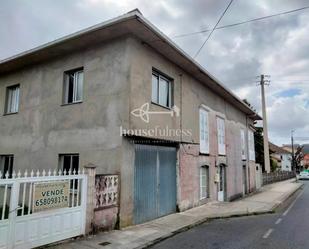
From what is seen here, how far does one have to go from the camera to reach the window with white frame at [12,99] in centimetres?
1258

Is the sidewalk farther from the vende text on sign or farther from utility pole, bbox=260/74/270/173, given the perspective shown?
utility pole, bbox=260/74/270/173

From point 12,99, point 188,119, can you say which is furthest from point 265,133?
point 12,99

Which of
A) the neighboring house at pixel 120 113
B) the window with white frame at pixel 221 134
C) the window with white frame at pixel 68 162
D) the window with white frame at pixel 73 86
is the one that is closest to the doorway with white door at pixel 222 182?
the window with white frame at pixel 221 134

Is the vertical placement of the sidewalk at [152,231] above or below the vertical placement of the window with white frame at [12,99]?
below

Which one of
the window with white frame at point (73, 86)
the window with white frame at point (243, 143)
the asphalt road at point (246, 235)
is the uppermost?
the window with white frame at point (73, 86)

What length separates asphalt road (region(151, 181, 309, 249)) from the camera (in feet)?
22.8

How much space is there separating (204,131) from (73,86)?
708 centimetres

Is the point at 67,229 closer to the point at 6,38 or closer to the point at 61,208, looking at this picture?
the point at 61,208

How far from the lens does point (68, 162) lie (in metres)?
10.0

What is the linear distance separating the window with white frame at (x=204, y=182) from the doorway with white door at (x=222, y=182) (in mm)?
2006

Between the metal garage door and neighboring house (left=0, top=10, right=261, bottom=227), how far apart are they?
0.04 metres

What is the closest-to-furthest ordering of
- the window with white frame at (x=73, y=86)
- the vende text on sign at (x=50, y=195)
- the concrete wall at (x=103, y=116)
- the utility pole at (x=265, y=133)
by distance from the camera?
the vende text on sign at (x=50, y=195) → the concrete wall at (x=103, y=116) → the window with white frame at (x=73, y=86) → the utility pole at (x=265, y=133)

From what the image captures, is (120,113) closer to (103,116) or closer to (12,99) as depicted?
(103,116)

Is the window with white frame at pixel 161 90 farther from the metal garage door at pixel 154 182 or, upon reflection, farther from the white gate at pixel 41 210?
the white gate at pixel 41 210
